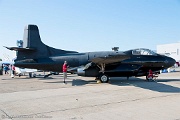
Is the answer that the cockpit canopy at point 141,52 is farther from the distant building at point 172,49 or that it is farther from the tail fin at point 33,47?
the distant building at point 172,49

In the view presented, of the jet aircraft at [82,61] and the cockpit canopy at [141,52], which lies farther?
the cockpit canopy at [141,52]

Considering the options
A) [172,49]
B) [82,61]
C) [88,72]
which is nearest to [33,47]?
[82,61]

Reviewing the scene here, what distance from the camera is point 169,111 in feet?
20.4

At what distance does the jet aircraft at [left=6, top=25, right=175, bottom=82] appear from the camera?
14.9 metres

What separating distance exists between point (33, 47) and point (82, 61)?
3996 millimetres

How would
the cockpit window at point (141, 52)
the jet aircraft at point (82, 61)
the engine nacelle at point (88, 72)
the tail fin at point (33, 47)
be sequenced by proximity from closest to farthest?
1. the engine nacelle at point (88, 72)
2. the jet aircraft at point (82, 61)
3. the tail fin at point (33, 47)
4. the cockpit window at point (141, 52)

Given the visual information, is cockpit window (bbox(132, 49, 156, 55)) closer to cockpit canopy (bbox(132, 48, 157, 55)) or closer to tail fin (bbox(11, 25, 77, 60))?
cockpit canopy (bbox(132, 48, 157, 55))

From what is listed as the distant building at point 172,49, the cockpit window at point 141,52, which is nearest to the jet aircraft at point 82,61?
the cockpit window at point 141,52

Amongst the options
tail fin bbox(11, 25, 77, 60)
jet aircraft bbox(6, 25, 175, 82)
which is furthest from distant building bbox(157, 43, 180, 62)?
tail fin bbox(11, 25, 77, 60)

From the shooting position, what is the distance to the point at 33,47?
15484mm

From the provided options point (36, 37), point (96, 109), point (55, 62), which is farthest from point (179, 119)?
point (36, 37)

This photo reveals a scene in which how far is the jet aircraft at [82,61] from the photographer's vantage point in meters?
14.9

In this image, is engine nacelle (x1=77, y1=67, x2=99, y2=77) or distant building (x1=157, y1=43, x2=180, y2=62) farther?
distant building (x1=157, y1=43, x2=180, y2=62)

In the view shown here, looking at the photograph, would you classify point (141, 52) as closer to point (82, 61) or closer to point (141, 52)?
point (141, 52)
